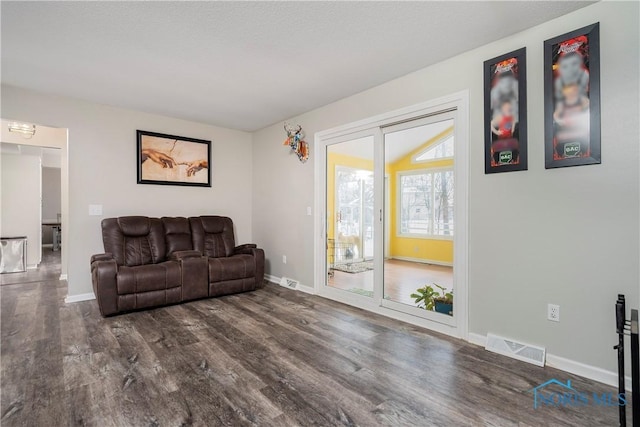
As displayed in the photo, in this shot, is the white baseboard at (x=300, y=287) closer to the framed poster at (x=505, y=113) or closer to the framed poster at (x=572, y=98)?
the framed poster at (x=505, y=113)

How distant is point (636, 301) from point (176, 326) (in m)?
3.66

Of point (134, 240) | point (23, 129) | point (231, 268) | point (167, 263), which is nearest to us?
Result: point (167, 263)


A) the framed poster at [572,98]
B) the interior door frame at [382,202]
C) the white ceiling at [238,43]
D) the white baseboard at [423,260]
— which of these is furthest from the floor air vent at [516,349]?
the white ceiling at [238,43]

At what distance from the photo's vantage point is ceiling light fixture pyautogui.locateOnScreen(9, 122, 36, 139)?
14.4ft

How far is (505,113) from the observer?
2477 millimetres

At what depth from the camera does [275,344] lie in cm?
262

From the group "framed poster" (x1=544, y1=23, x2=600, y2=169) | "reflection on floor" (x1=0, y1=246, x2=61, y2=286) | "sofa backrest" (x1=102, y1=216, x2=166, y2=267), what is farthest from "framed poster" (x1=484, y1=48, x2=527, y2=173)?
"reflection on floor" (x1=0, y1=246, x2=61, y2=286)

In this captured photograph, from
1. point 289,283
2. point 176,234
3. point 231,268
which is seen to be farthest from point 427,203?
point 176,234

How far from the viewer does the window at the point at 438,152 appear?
2.93m

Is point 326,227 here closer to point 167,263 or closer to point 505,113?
point 167,263

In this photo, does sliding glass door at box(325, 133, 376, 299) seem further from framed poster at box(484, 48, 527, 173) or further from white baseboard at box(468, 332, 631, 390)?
white baseboard at box(468, 332, 631, 390)

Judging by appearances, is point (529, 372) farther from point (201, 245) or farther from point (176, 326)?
point (201, 245)

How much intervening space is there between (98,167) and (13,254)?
324cm

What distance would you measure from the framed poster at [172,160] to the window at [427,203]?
3.27 meters
